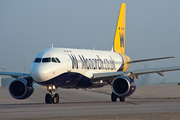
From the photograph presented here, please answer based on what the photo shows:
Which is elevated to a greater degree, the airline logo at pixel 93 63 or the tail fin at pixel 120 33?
the tail fin at pixel 120 33

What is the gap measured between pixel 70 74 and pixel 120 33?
14.6 metres

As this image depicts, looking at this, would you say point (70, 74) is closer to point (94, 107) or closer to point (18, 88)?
point (18, 88)

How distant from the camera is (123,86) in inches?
1118

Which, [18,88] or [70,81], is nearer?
[70,81]

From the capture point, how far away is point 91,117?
1575cm

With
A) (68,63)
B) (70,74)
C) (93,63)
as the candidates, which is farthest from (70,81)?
(93,63)

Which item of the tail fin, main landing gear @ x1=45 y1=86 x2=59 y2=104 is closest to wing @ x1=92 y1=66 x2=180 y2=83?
main landing gear @ x1=45 y1=86 x2=59 y2=104

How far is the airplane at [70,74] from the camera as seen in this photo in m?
26.2

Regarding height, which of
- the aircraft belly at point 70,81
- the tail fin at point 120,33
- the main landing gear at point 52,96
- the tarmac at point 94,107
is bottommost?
the tarmac at point 94,107

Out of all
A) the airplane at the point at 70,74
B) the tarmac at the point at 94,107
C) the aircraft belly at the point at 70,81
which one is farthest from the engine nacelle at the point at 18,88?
the aircraft belly at the point at 70,81

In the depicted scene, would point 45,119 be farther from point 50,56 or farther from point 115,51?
point 115,51

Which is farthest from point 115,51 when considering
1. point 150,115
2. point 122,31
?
point 150,115

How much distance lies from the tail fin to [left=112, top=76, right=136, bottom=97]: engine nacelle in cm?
1168

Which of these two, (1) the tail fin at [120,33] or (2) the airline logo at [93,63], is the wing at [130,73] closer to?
(2) the airline logo at [93,63]
